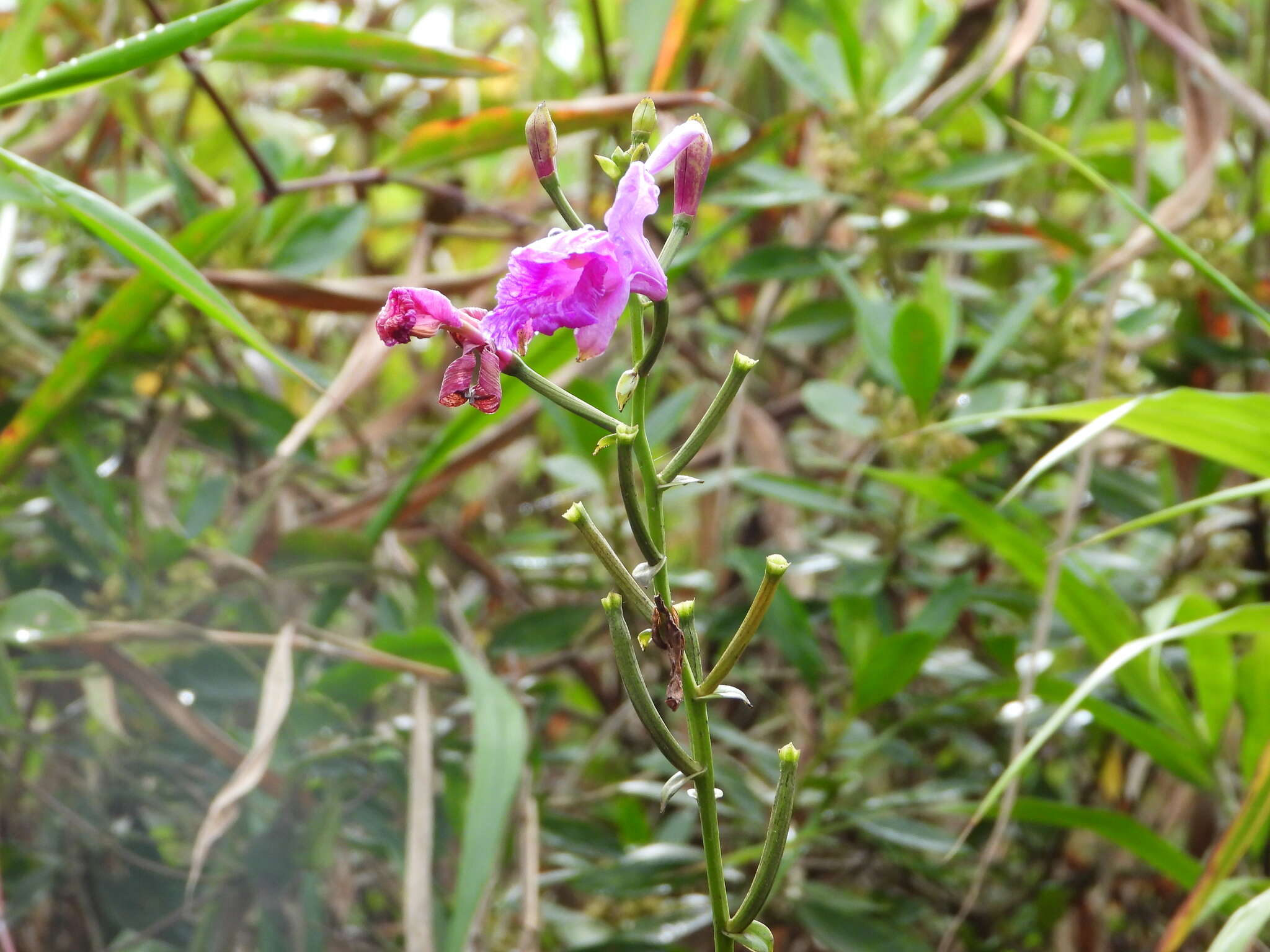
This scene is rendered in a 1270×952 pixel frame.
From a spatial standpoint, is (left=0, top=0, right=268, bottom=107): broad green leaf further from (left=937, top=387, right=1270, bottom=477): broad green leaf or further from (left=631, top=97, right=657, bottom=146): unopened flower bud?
(left=937, top=387, right=1270, bottom=477): broad green leaf

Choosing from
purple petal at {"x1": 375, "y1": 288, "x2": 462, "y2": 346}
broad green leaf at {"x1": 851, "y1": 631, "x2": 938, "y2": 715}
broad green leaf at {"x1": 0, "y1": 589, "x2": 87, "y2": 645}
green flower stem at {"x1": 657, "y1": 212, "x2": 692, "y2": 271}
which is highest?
green flower stem at {"x1": 657, "y1": 212, "x2": 692, "y2": 271}

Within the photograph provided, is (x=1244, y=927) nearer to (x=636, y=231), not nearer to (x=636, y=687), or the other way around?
(x=636, y=687)

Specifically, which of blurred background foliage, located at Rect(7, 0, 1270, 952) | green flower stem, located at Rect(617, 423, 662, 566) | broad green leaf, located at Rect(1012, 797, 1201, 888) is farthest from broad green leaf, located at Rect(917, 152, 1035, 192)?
green flower stem, located at Rect(617, 423, 662, 566)

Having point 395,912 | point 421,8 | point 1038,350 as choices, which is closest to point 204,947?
point 395,912

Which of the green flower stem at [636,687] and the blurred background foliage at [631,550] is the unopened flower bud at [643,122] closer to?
the green flower stem at [636,687]

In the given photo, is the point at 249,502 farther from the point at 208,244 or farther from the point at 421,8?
the point at 421,8

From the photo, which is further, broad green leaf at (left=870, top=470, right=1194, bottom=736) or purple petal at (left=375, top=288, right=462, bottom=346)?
broad green leaf at (left=870, top=470, right=1194, bottom=736)
